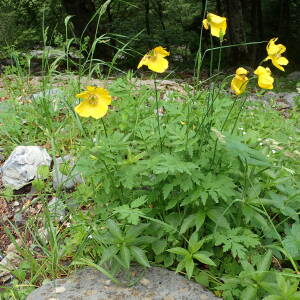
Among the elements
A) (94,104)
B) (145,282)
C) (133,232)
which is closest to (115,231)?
(133,232)

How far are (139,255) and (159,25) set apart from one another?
1144 centimetres

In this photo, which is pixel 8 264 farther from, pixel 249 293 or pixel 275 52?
pixel 275 52

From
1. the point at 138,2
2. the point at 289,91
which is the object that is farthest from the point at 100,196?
the point at 138,2

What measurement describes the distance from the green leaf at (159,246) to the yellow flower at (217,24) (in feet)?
3.22

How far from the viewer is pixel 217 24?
65.6 inches

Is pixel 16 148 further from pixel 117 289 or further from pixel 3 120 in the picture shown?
pixel 117 289

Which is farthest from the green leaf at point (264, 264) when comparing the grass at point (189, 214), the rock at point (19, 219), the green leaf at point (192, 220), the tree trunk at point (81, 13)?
the tree trunk at point (81, 13)

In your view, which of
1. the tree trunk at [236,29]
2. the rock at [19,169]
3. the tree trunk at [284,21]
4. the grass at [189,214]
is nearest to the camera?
the grass at [189,214]

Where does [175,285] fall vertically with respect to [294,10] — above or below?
above

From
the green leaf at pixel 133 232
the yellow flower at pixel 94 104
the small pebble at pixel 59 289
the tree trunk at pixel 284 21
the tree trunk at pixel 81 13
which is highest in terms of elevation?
the yellow flower at pixel 94 104

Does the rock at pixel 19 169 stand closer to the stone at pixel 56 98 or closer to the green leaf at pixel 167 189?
the stone at pixel 56 98

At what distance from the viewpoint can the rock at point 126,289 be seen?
70.4 inches

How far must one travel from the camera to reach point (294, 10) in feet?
47.3

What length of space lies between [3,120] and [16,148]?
54cm
